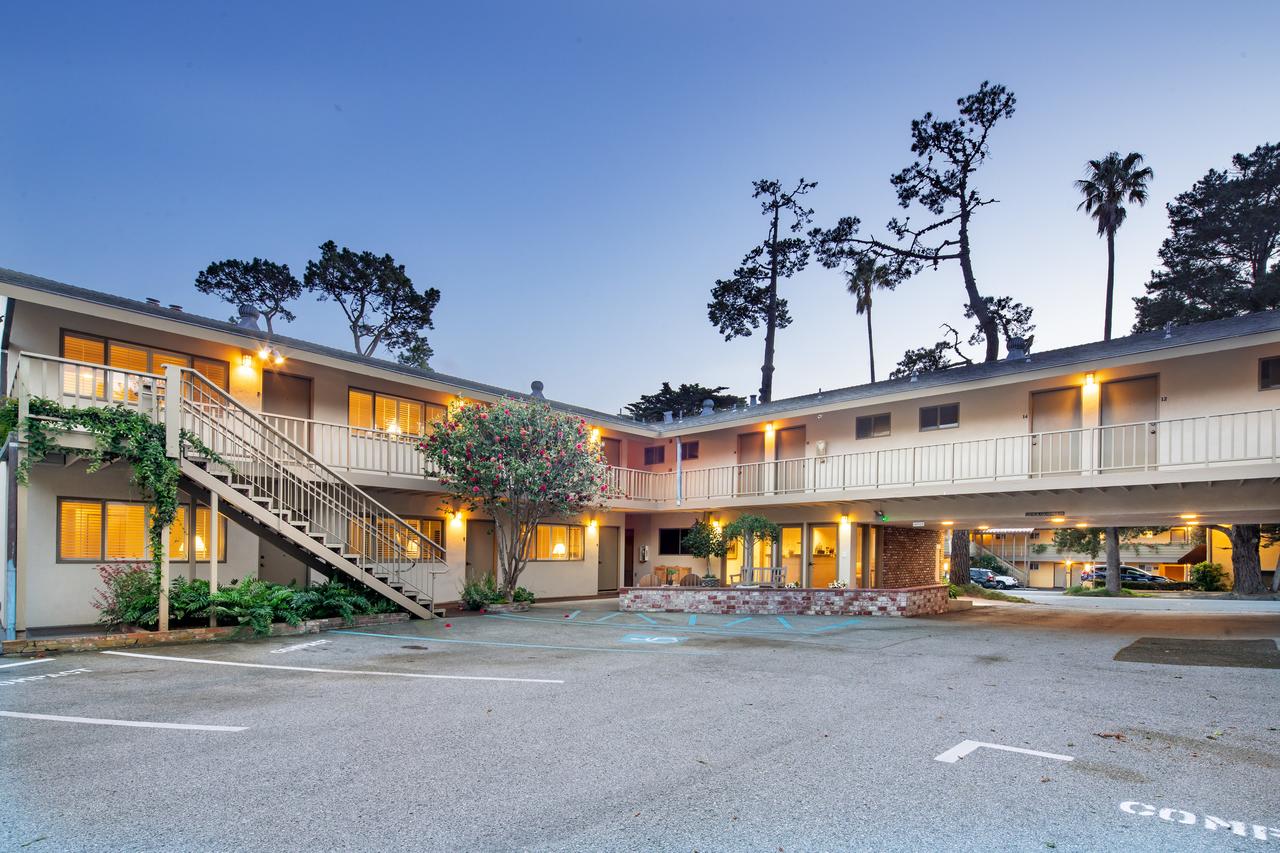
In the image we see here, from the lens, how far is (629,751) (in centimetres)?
550

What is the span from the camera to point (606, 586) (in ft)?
76.0

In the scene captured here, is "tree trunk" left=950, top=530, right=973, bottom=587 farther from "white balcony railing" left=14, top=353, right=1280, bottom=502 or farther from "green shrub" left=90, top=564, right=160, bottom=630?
"green shrub" left=90, top=564, right=160, bottom=630

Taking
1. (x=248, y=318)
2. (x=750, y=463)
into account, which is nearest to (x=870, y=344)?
(x=750, y=463)

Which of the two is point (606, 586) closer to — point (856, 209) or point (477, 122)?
point (477, 122)

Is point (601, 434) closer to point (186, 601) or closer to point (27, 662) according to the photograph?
point (186, 601)

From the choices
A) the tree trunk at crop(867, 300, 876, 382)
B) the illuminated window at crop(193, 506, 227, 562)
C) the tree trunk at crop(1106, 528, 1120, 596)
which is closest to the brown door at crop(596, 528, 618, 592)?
the illuminated window at crop(193, 506, 227, 562)

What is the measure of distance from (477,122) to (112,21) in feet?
57.8

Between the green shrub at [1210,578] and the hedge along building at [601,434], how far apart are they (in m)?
23.2

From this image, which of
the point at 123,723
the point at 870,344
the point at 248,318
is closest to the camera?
the point at 123,723

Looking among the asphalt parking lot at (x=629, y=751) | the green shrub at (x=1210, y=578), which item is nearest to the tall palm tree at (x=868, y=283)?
the green shrub at (x=1210, y=578)

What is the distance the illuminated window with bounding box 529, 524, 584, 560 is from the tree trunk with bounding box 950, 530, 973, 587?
1580cm

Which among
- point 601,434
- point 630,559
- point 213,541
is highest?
point 601,434

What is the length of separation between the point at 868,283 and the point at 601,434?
2027 centimetres

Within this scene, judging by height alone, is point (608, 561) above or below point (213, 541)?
below
